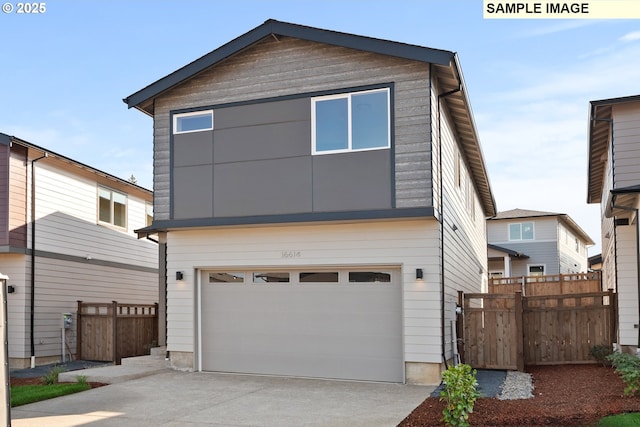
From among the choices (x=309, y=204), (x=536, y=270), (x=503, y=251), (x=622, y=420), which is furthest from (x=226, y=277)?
(x=536, y=270)

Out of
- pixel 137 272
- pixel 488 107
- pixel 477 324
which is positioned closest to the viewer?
pixel 477 324

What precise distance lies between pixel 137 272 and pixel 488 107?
11.5m

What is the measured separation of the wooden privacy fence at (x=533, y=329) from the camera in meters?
13.1

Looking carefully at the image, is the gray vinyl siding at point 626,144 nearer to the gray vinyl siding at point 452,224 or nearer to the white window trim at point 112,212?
the gray vinyl siding at point 452,224

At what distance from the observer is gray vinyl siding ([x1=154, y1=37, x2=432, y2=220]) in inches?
448

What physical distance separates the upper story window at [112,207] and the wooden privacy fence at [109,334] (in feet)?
9.96

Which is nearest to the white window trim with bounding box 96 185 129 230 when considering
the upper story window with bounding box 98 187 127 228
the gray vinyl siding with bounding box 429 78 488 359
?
the upper story window with bounding box 98 187 127 228

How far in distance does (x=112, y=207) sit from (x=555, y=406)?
14119 millimetres

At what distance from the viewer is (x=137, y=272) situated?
20.1 m

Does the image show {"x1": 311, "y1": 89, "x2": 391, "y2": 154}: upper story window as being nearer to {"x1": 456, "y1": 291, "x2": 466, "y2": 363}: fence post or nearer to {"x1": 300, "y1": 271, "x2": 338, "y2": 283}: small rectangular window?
{"x1": 300, "y1": 271, "x2": 338, "y2": 283}: small rectangular window

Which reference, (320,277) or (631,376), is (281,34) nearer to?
(320,277)

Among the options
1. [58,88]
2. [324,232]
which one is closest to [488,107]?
[324,232]

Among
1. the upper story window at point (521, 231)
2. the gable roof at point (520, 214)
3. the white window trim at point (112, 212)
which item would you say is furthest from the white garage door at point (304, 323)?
the upper story window at point (521, 231)

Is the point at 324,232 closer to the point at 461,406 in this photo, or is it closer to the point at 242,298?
the point at 242,298
